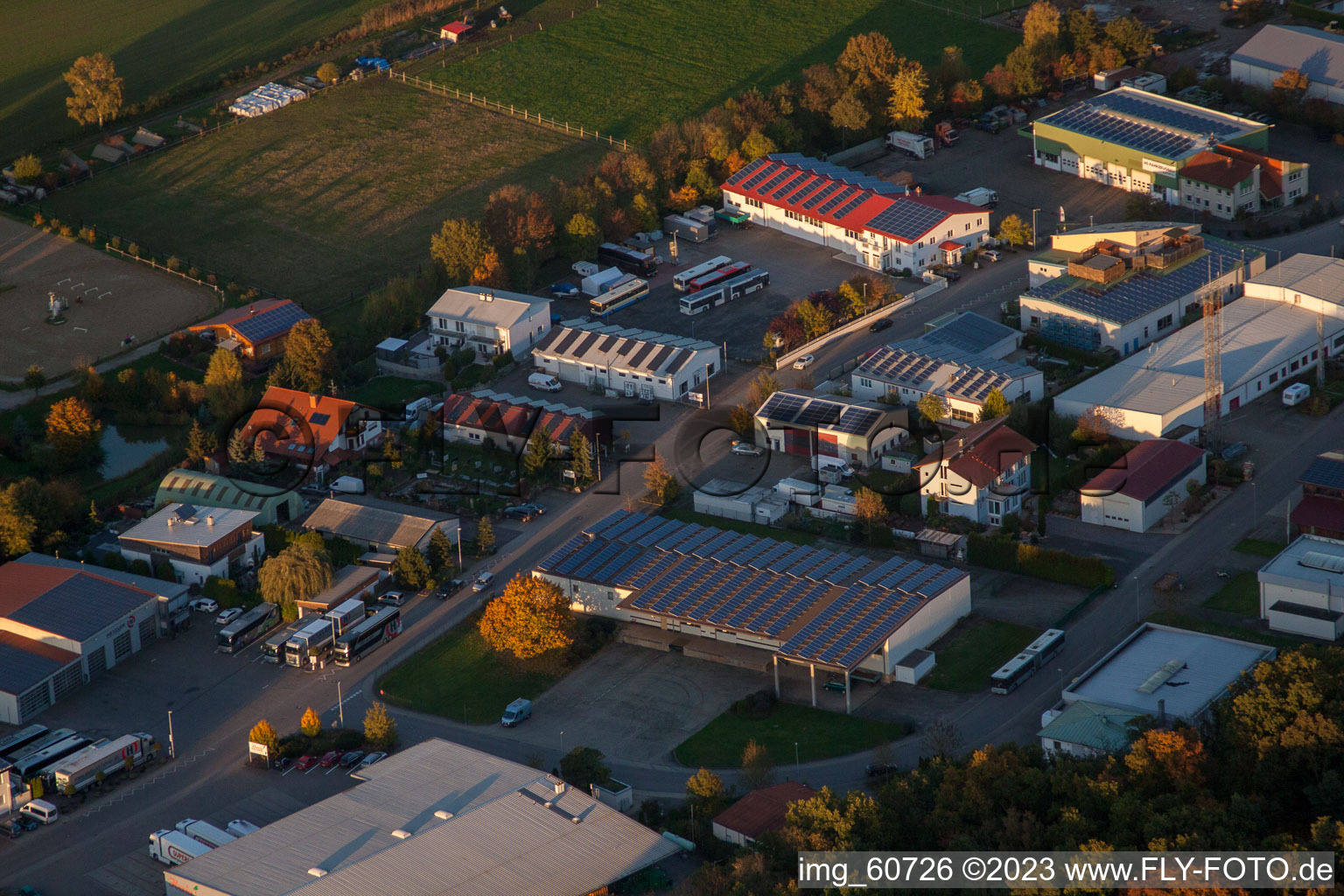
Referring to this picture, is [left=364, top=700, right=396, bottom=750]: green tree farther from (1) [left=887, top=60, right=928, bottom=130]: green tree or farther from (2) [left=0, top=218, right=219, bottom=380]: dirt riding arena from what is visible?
(1) [left=887, top=60, right=928, bottom=130]: green tree

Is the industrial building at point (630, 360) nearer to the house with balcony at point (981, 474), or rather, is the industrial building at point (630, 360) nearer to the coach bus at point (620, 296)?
the coach bus at point (620, 296)

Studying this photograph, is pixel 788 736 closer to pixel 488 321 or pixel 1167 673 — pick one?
pixel 1167 673

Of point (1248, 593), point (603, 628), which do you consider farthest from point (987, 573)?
point (603, 628)

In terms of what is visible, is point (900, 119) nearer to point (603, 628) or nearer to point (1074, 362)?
point (1074, 362)

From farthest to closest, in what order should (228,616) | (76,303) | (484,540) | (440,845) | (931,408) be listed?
(76,303), (931,408), (484,540), (228,616), (440,845)

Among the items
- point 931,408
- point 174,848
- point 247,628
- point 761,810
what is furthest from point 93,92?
point 761,810

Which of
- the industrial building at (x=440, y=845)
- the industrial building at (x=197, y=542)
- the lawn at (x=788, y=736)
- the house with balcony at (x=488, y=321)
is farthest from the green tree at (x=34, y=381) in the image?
the lawn at (x=788, y=736)

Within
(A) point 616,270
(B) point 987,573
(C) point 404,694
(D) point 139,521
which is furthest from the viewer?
(A) point 616,270
